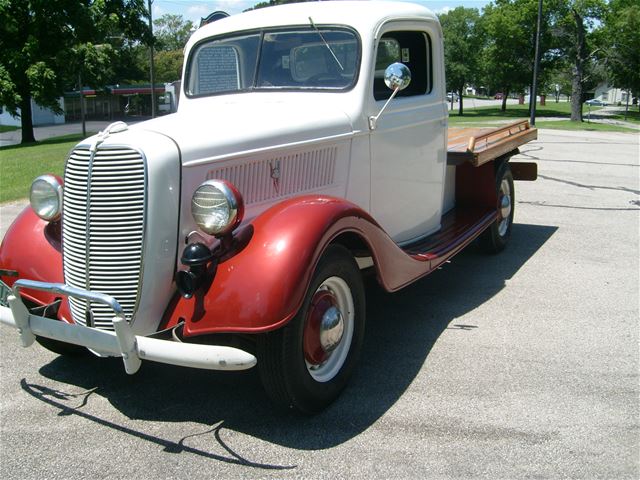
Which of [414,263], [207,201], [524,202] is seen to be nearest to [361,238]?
[414,263]

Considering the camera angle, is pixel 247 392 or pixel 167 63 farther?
pixel 167 63

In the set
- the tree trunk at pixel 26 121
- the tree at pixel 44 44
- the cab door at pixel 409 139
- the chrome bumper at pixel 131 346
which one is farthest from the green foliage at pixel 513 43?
the chrome bumper at pixel 131 346

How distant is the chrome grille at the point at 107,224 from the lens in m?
2.86

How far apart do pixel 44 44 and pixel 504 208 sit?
2457 centimetres

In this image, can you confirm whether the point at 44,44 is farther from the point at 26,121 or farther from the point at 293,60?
the point at 293,60

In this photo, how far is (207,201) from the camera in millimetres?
2859

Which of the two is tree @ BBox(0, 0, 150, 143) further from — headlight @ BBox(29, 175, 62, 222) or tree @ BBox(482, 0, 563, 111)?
headlight @ BBox(29, 175, 62, 222)

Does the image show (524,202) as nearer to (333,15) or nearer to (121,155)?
(333,15)

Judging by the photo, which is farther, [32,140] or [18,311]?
[32,140]

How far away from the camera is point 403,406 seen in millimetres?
3311

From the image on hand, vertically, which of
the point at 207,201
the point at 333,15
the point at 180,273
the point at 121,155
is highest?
the point at 333,15

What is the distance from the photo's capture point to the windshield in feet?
13.3

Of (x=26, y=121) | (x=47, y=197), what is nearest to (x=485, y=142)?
(x=47, y=197)

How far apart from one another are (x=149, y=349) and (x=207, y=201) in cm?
70
